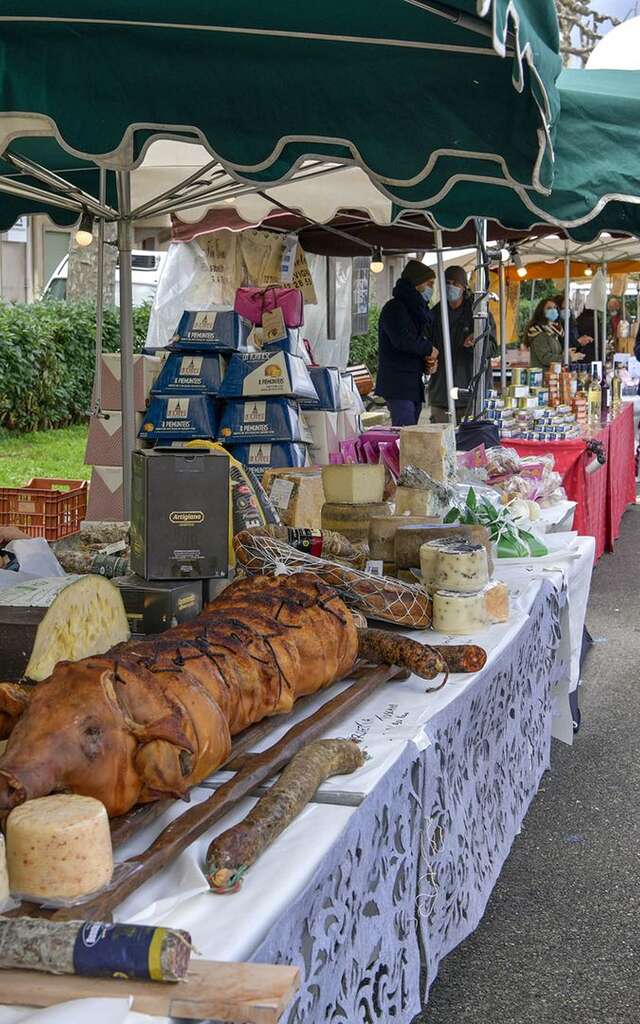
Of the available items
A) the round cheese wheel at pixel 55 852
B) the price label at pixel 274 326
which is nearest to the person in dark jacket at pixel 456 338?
the price label at pixel 274 326

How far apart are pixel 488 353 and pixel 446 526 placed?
14.3 ft

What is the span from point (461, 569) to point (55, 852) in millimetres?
1776

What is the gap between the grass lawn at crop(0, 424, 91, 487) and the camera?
1174 centimetres

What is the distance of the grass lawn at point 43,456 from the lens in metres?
11.7

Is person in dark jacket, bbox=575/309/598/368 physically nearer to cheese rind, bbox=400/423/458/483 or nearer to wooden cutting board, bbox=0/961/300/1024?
cheese rind, bbox=400/423/458/483

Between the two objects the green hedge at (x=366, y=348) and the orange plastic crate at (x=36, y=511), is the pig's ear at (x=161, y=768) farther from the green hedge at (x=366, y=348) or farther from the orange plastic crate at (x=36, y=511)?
the green hedge at (x=366, y=348)

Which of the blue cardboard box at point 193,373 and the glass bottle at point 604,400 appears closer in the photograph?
the blue cardboard box at point 193,373

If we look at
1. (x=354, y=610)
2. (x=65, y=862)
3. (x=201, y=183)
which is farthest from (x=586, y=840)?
(x=201, y=183)

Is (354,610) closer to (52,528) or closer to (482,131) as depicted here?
(482,131)

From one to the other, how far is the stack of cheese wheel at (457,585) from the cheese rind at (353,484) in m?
0.61

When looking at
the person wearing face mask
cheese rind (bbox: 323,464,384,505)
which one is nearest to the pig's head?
cheese rind (bbox: 323,464,384,505)

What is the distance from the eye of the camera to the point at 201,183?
17.3 feet

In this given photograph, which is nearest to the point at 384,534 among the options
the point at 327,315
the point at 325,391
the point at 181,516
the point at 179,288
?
the point at 181,516

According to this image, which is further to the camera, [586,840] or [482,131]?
[586,840]
